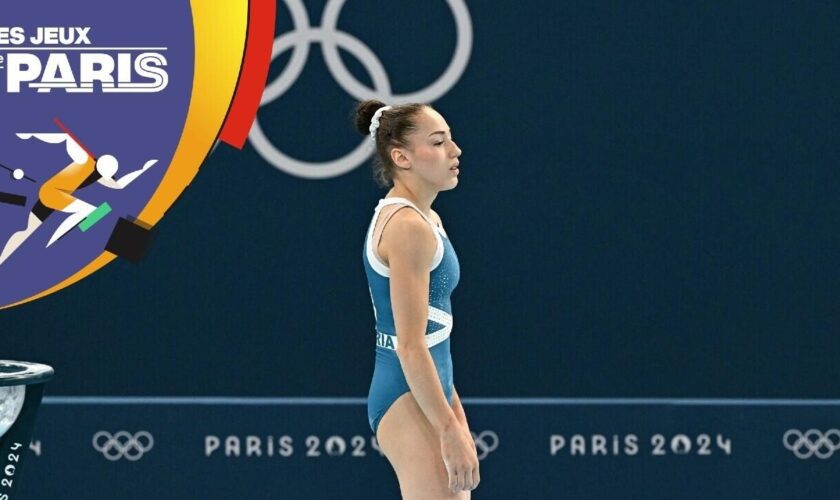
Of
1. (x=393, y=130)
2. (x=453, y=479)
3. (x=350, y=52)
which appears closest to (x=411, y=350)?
(x=453, y=479)

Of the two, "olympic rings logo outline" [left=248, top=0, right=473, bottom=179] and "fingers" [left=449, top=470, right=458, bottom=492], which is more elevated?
"olympic rings logo outline" [left=248, top=0, right=473, bottom=179]

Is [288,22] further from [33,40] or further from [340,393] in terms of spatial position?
[340,393]

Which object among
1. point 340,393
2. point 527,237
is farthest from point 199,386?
point 527,237

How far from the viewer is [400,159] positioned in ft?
13.5

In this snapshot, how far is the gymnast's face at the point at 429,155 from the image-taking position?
4.09 meters

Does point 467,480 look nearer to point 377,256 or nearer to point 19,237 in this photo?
point 377,256

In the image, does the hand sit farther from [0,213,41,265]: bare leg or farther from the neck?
[0,213,41,265]: bare leg

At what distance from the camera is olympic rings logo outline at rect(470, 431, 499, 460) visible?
6.18 metres

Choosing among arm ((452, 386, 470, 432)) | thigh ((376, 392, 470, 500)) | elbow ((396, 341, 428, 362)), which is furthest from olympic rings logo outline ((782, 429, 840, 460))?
elbow ((396, 341, 428, 362))

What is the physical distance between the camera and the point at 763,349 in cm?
635

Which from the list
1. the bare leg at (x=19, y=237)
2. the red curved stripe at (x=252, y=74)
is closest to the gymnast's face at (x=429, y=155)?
the red curved stripe at (x=252, y=74)

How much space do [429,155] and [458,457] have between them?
2.72ft

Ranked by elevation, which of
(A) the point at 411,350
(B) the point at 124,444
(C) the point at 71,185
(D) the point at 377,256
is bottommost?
(B) the point at 124,444
